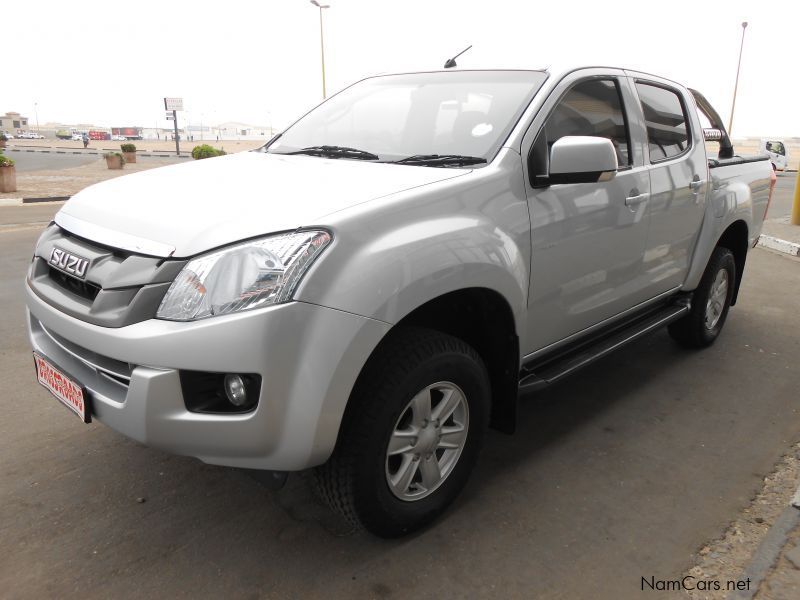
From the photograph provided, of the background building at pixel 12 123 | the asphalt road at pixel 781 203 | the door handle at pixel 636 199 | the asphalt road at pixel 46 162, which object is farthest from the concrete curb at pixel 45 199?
the background building at pixel 12 123

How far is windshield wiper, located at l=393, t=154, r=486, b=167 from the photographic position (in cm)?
255

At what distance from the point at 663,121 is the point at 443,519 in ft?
8.37

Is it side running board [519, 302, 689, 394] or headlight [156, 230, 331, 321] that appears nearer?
headlight [156, 230, 331, 321]

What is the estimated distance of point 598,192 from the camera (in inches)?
114

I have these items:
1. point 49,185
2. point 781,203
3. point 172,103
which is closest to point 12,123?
point 172,103

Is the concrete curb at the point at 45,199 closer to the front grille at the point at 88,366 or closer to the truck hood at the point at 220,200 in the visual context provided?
the truck hood at the point at 220,200

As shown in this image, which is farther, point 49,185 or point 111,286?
point 49,185

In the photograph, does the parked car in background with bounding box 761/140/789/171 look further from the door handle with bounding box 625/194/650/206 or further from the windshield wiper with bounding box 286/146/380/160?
the windshield wiper with bounding box 286/146/380/160

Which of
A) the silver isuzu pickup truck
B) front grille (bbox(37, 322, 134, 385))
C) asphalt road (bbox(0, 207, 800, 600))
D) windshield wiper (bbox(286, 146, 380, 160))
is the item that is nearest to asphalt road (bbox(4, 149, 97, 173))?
windshield wiper (bbox(286, 146, 380, 160))

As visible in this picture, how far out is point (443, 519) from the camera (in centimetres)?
254

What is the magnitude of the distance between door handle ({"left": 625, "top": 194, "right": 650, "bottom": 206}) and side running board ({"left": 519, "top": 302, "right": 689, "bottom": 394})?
0.69 m

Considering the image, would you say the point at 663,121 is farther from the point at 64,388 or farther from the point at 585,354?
the point at 64,388

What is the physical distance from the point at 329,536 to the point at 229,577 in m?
0.39

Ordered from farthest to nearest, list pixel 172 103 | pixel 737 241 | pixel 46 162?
pixel 172 103 < pixel 46 162 < pixel 737 241
